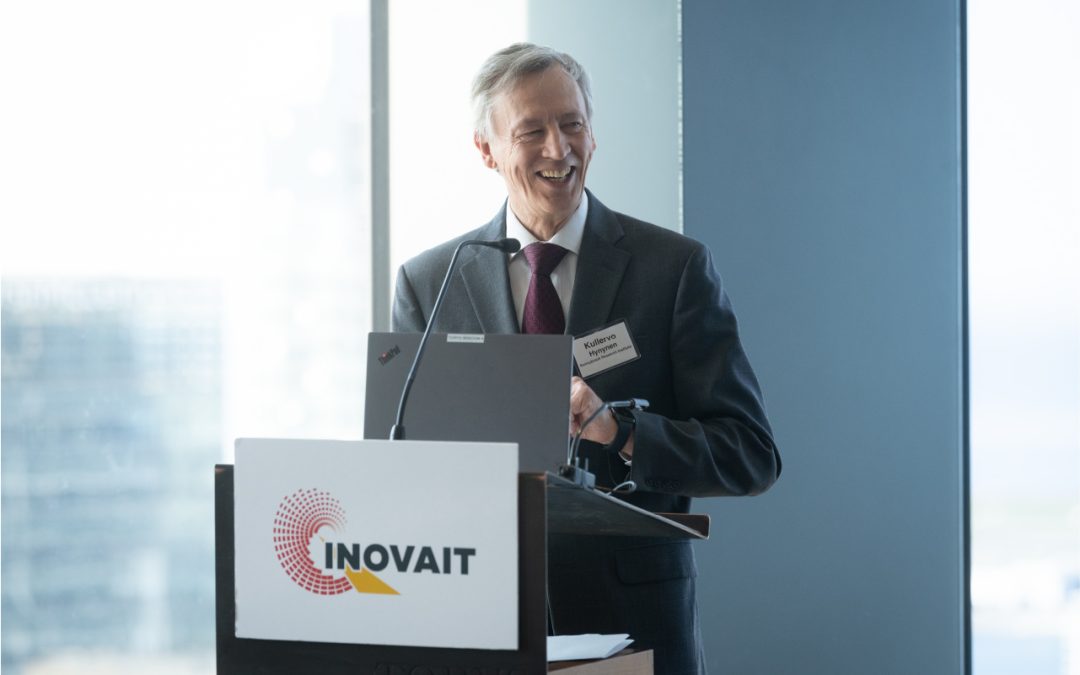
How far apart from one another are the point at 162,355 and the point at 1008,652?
281cm

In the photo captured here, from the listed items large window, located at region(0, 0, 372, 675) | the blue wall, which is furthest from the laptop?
large window, located at region(0, 0, 372, 675)

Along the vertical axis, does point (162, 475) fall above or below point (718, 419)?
below

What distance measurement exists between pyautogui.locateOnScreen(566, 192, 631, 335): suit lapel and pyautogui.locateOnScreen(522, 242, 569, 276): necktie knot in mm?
43

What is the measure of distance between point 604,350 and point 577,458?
333 millimetres

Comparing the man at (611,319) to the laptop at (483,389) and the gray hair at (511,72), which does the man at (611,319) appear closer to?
the gray hair at (511,72)

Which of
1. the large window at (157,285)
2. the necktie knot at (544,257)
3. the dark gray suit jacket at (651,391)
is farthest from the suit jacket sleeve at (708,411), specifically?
the large window at (157,285)

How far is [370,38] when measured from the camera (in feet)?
12.8

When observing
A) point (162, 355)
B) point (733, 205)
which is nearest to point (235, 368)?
point (162, 355)

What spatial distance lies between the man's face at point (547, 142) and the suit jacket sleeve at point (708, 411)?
27cm

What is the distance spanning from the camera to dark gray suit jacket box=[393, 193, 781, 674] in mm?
1862

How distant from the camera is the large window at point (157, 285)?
3.57 meters

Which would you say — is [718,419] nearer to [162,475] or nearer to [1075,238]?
[1075,238]

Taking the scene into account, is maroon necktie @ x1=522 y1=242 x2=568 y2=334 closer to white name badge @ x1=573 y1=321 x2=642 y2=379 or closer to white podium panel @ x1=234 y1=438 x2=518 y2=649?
white name badge @ x1=573 y1=321 x2=642 y2=379

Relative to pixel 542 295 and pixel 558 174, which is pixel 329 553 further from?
pixel 558 174
